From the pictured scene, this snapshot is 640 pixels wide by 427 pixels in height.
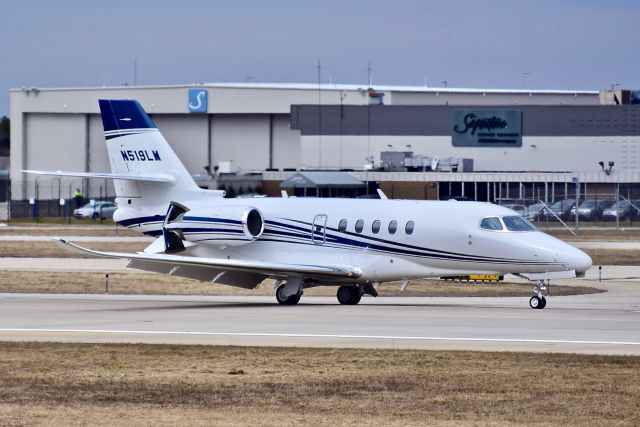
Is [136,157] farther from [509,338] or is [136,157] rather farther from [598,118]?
[598,118]

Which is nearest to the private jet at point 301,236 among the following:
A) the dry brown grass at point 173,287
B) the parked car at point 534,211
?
the dry brown grass at point 173,287

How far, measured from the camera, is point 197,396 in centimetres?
1756

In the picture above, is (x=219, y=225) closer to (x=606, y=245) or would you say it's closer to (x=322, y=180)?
(x=606, y=245)

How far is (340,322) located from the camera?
1097 inches

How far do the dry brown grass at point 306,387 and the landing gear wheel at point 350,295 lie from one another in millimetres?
11809

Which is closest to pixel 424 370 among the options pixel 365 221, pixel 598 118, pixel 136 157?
pixel 365 221

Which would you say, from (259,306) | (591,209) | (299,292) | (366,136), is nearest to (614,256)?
(299,292)

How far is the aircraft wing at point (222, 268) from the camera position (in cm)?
3278

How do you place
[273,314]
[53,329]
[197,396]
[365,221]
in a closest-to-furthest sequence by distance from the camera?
[197,396], [53,329], [273,314], [365,221]

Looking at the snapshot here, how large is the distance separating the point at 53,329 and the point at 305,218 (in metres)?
9.82

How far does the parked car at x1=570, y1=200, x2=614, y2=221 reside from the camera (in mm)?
82188

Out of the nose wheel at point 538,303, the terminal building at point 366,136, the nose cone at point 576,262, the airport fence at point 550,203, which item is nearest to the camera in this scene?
the nose cone at point 576,262

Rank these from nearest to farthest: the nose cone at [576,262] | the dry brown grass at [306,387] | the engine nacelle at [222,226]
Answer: the dry brown grass at [306,387], the nose cone at [576,262], the engine nacelle at [222,226]
